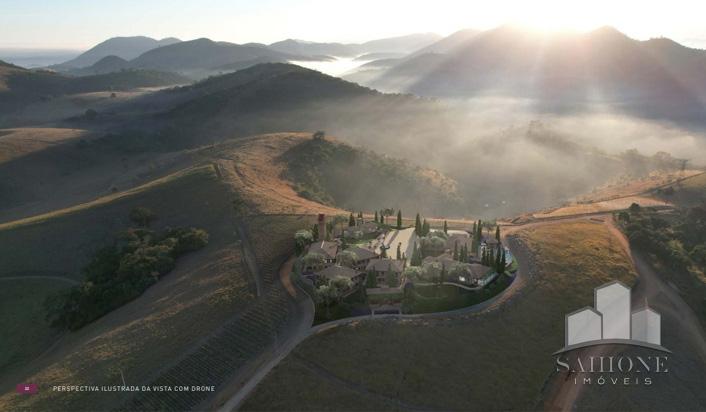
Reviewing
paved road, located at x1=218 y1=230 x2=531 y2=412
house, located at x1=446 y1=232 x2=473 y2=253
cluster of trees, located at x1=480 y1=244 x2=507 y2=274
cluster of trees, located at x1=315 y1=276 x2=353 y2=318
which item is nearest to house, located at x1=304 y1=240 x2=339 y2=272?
paved road, located at x1=218 y1=230 x2=531 y2=412

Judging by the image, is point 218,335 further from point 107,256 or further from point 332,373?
point 107,256

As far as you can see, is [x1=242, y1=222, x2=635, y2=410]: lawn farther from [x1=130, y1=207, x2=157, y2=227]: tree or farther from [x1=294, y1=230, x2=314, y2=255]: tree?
[x1=130, y1=207, x2=157, y2=227]: tree

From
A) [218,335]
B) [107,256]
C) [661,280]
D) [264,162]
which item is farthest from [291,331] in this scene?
[264,162]

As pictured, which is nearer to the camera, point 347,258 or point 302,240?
point 347,258

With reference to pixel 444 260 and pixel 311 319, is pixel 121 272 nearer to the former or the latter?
pixel 311 319

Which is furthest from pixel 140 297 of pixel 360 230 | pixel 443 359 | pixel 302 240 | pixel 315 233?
pixel 443 359

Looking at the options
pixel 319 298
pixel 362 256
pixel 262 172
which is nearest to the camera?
pixel 319 298
